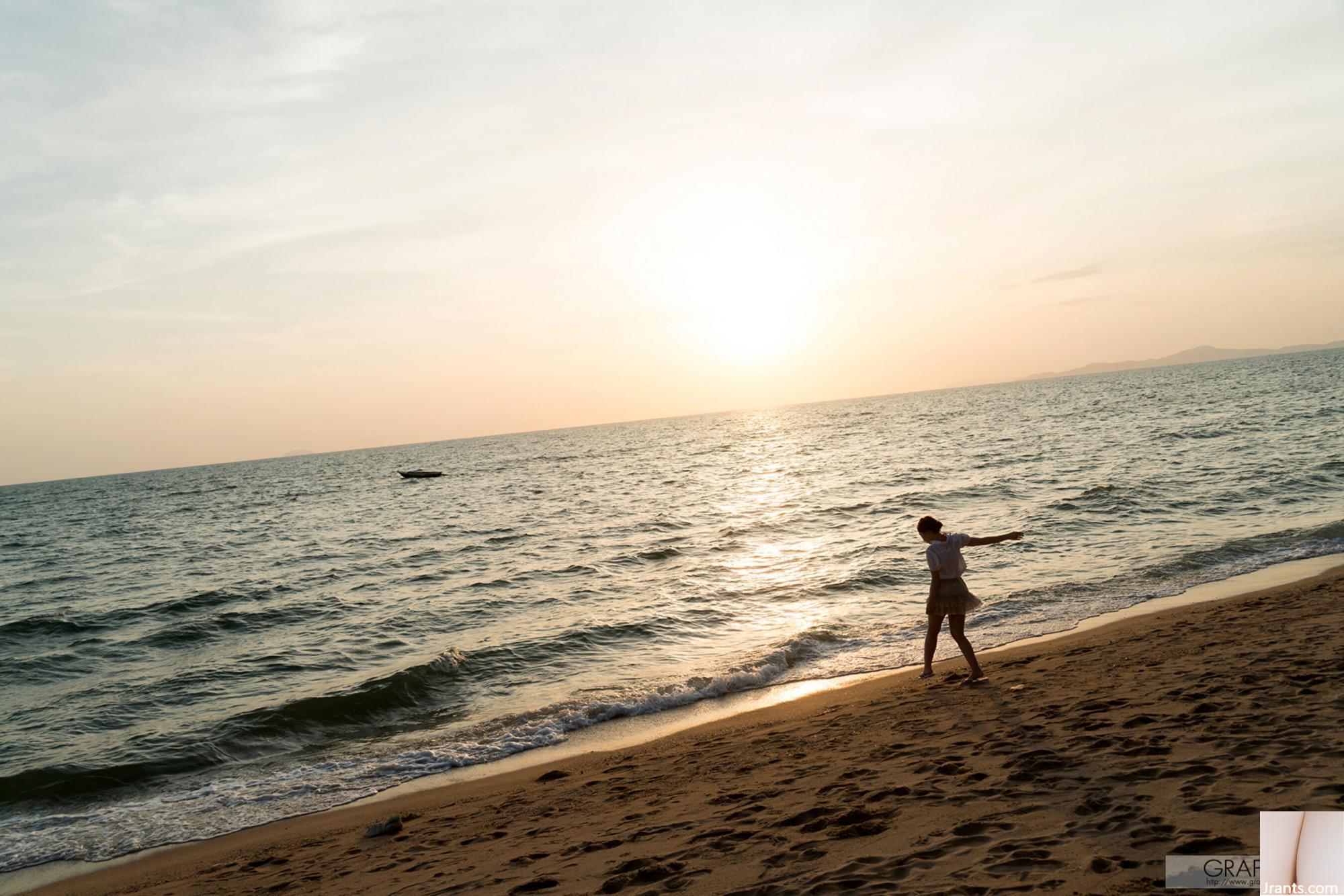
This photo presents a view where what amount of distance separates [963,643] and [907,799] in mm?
3867

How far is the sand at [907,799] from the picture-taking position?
184 inches

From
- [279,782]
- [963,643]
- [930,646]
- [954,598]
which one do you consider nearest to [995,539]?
[954,598]

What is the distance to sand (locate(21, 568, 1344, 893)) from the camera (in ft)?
15.4

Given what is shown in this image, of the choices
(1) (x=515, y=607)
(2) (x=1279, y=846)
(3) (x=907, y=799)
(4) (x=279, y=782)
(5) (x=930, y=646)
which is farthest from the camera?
(1) (x=515, y=607)

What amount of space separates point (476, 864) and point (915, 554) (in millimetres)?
15190

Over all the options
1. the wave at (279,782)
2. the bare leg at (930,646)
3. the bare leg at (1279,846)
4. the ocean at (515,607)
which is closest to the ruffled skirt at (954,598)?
the bare leg at (930,646)

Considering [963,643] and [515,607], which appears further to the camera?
[515,607]

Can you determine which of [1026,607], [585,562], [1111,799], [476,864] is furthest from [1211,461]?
[476,864]

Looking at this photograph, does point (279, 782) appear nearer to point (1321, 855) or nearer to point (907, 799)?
point (907, 799)

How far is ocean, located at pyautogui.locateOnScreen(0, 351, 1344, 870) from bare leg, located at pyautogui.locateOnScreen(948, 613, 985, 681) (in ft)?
7.57

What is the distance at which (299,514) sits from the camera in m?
46.2

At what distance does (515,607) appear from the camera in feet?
56.6

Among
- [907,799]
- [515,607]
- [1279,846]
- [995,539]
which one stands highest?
[995,539]

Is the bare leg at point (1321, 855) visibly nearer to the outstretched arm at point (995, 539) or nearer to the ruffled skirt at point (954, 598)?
the outstretched arm at point (995, 539)
